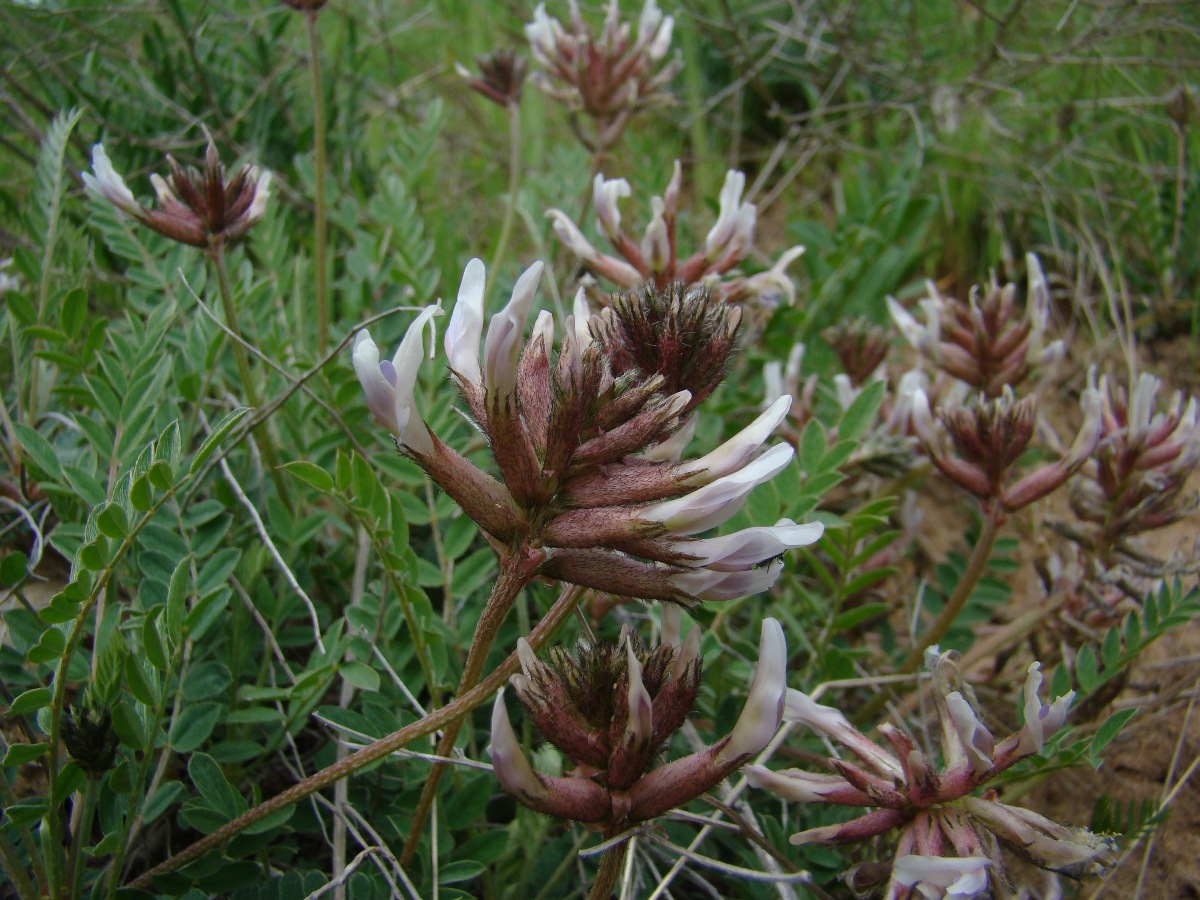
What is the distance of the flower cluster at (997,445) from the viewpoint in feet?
6.45

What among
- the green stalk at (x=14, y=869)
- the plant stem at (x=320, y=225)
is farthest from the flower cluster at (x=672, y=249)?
the green stalk at (x=14, y=869)

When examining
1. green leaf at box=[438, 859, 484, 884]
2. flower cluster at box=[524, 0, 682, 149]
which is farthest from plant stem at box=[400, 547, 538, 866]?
flower cluster at box=[524, 0, 682, 149]

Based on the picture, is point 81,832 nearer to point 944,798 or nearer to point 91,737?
point 91,737

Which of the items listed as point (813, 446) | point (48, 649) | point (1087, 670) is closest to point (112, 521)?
point (48, 649)

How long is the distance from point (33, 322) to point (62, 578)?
63cm

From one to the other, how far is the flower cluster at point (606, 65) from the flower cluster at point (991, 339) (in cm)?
121

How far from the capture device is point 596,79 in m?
3.00

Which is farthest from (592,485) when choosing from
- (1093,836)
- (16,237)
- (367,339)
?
(16,237)

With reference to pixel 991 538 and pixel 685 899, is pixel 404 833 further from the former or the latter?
pixel 991 538

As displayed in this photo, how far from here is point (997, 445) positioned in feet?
6.48

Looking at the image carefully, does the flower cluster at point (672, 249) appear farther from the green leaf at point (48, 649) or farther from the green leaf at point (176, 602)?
the green leaf at point (48, 649)

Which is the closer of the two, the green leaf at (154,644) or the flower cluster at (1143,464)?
the green leaf at (154,644)

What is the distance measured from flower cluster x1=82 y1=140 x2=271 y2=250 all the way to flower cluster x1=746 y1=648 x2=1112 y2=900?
155 cm

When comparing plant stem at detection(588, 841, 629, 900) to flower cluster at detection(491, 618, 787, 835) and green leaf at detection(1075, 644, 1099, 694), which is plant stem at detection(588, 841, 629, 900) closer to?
flower cluster at detection(491, 618, 787, 835)
